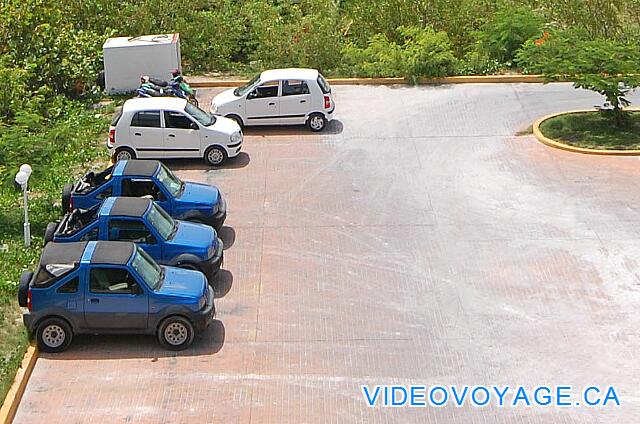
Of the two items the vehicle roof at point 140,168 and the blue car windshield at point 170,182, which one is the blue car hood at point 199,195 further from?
the vehicle roof at point 140,168

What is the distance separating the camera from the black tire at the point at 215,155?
2398 cm

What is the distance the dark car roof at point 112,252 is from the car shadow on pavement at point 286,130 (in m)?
10.2

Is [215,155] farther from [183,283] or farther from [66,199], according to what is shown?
[183,283]

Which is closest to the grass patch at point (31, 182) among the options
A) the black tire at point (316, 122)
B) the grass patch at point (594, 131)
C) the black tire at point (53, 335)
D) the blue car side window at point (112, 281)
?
the black tire at point (53, 335)

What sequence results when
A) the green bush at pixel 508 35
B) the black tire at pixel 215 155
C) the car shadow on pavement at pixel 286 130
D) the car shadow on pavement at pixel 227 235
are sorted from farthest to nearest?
the green bush at pixel 508 35 < the car shadow on pavement at pixel 286 130 < the black tire at pixel 215 155 < the car shadow on pavement at pixel 227 235

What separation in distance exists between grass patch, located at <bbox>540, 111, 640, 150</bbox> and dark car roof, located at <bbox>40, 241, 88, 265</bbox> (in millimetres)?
13340

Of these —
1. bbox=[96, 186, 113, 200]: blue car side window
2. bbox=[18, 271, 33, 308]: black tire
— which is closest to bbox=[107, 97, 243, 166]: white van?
bbox=[96, 186, 113, 200]: blue car side window

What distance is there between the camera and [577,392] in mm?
15156

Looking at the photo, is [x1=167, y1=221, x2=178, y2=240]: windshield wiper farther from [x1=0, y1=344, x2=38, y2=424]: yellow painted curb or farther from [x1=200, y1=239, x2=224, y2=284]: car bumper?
[x1=0, y1=344, x2=38, y2=424]: yellow painted curb

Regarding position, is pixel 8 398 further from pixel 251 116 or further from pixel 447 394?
pixel 251 116

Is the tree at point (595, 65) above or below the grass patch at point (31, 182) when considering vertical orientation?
above

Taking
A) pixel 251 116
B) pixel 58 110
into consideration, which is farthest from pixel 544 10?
pixel 58 110

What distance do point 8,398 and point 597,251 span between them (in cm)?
1085

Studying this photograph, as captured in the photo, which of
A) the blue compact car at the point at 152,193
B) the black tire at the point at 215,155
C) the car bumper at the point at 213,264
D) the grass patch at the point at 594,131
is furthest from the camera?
the grass patch at the point at 594,131
